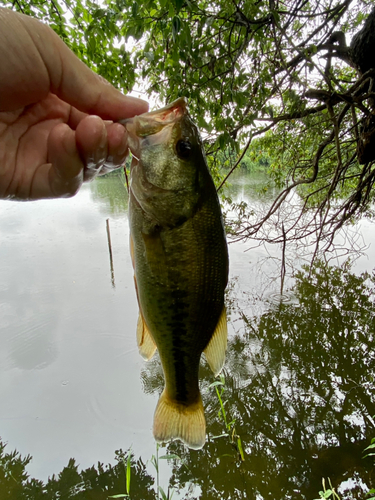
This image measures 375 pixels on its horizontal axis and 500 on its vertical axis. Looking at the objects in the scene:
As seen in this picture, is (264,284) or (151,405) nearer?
(151,405)

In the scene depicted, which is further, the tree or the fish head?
the tree

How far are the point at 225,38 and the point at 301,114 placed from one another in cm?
133

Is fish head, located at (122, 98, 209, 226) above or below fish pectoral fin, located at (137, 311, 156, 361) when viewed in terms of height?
above

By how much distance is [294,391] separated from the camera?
542 cm

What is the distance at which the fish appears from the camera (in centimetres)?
126

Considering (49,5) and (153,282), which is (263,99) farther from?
(49,5)

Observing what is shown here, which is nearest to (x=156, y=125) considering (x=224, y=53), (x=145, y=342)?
(x=145, y=342)

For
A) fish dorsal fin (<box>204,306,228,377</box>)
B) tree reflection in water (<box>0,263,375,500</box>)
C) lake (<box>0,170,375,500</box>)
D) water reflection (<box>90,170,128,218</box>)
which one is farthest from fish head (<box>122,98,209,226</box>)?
water reflection (<box>90,170,128,218</box>)

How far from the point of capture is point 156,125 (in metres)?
1.27

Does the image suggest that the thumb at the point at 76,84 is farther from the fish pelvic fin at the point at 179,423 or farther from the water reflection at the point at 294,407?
the water reflection at the point at 294,407

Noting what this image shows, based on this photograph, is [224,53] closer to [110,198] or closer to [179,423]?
[179,423]

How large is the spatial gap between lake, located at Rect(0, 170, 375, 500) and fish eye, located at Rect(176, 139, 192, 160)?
12.1 feet

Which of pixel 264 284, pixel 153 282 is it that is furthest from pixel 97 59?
pixel 264 284

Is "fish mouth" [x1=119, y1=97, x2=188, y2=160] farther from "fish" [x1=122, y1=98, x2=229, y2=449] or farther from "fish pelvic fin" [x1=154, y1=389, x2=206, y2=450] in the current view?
"fish pelvic fin" [x1=154, y1=389, x2=206, y2=450]
